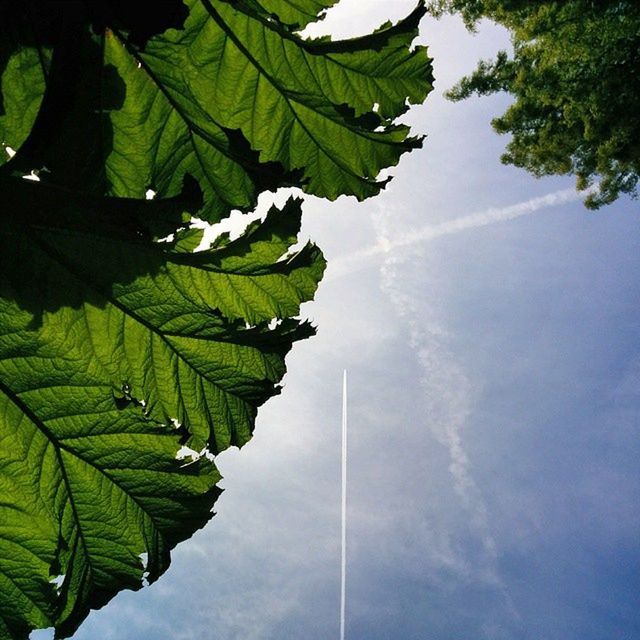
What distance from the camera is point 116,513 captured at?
6.73ft

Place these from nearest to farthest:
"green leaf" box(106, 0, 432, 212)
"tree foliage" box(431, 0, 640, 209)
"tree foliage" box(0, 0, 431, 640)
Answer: "tree foliage" box(0, 0, 431, 640), "green leaf" box(106, 0, 432, 212), "tree foliage" box(431, 0, 640, 209)

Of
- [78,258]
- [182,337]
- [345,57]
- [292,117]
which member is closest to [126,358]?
[182,337]

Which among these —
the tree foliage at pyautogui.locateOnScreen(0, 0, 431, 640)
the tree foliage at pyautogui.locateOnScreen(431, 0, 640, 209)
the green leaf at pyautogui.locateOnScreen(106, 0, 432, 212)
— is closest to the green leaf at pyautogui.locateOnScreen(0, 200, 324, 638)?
the tree foliage at pyautogui.locateOnScreen(0, 0, 431, 640)

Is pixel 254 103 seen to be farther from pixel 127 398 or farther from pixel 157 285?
pixel 127 398

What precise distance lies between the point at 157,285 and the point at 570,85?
13268 millimetres

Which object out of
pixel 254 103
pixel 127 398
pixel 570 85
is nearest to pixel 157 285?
pixel 127 398

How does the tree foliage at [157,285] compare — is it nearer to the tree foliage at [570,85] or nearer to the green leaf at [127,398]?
the green leaf at [127,398]

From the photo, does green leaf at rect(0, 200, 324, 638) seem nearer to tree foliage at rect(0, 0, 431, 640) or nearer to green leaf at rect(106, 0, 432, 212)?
tree foliage at rect(0, 0, 431, 640)

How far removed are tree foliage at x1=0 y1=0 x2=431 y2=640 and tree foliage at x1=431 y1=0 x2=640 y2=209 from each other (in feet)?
33.9

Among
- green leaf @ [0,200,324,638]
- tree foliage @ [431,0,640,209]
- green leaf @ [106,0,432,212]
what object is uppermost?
tree foliage @ [431,0,640,209]

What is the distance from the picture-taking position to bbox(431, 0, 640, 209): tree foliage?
457 inches

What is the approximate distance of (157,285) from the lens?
1.91 metres

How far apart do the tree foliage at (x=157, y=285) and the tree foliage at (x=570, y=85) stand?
407 inches

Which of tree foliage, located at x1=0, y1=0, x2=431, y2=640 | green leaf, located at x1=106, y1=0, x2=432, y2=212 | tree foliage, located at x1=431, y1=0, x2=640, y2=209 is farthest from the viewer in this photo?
tree foliage, located at x1=431, y1=0, x2=640, y2=209
